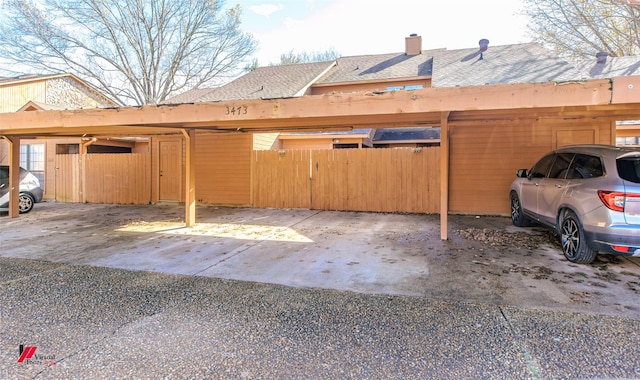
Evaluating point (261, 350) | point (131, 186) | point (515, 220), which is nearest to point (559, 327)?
point (261, 350)

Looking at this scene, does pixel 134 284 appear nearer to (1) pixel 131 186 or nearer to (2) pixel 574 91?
(2) pixel 574 91

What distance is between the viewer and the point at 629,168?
4230 mm

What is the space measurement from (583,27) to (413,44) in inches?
267

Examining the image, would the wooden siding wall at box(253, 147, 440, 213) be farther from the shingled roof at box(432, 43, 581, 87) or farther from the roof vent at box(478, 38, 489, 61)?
the roof vent at box(478, 38, 489, 61)

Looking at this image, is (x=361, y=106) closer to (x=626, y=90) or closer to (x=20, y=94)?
(x=626, y=90)

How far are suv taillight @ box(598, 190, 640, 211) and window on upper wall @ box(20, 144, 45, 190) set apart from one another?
1634 centimetres

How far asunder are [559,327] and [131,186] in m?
12.7

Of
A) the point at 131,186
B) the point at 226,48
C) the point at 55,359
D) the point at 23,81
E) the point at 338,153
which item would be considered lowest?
the point at 55,359

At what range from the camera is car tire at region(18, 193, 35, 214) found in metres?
10.2

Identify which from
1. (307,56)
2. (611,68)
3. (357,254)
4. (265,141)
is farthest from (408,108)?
(307,56)

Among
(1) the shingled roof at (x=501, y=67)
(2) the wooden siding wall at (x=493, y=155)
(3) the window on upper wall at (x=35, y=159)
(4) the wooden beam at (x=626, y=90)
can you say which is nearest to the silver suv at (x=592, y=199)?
(4) the wooden beam at (x=626, y=90)

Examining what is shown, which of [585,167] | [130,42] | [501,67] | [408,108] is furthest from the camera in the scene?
→ [130,42]

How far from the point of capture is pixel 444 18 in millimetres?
13141

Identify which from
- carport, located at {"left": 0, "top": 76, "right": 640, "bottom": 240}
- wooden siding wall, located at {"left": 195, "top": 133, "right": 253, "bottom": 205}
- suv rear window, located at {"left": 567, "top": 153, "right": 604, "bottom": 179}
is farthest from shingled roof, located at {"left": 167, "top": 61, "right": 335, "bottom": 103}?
suv rear window, located at {"left": 567, "top": 153, "right": 604, "bottom": 179}
